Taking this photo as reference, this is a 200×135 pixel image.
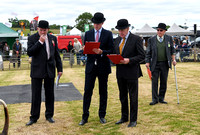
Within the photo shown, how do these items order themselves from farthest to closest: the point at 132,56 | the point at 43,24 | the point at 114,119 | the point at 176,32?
the point at 176,32, the point at 114,119, the point at 43,24, the point at 132,56

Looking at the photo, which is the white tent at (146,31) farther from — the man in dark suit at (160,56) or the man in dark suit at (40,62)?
the man in dark suit at (40,62)

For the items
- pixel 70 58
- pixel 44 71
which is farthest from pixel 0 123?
pixel 70 58

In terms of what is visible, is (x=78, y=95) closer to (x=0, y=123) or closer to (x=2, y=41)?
(x=0, y=123)

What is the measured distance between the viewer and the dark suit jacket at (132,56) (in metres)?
5.29

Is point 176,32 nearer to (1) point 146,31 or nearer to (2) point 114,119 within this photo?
(1) point 146,31

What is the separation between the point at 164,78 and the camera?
765 centimetres

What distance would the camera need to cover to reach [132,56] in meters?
5.38

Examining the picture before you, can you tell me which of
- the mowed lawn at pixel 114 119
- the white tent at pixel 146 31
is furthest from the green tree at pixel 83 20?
the mowed lawn at pixel 114 119

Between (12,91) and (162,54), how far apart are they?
5.79m

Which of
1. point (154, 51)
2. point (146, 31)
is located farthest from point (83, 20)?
point (154, 51)

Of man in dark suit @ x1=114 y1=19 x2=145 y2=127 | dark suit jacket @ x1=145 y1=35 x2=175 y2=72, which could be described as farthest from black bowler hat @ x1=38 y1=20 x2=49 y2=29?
dark suit jacket @ x1=145 y1=35 x2=175 y2=72

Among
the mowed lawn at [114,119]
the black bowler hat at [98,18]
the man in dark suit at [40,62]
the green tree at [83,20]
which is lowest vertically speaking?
the mowed lawn at [114,119]

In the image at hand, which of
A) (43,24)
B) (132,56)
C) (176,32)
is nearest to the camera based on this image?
(132,56)

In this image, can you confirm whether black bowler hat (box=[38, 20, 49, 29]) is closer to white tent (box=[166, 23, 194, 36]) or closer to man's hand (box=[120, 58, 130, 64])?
man's hand (box=[120, 58, 130, 64])
